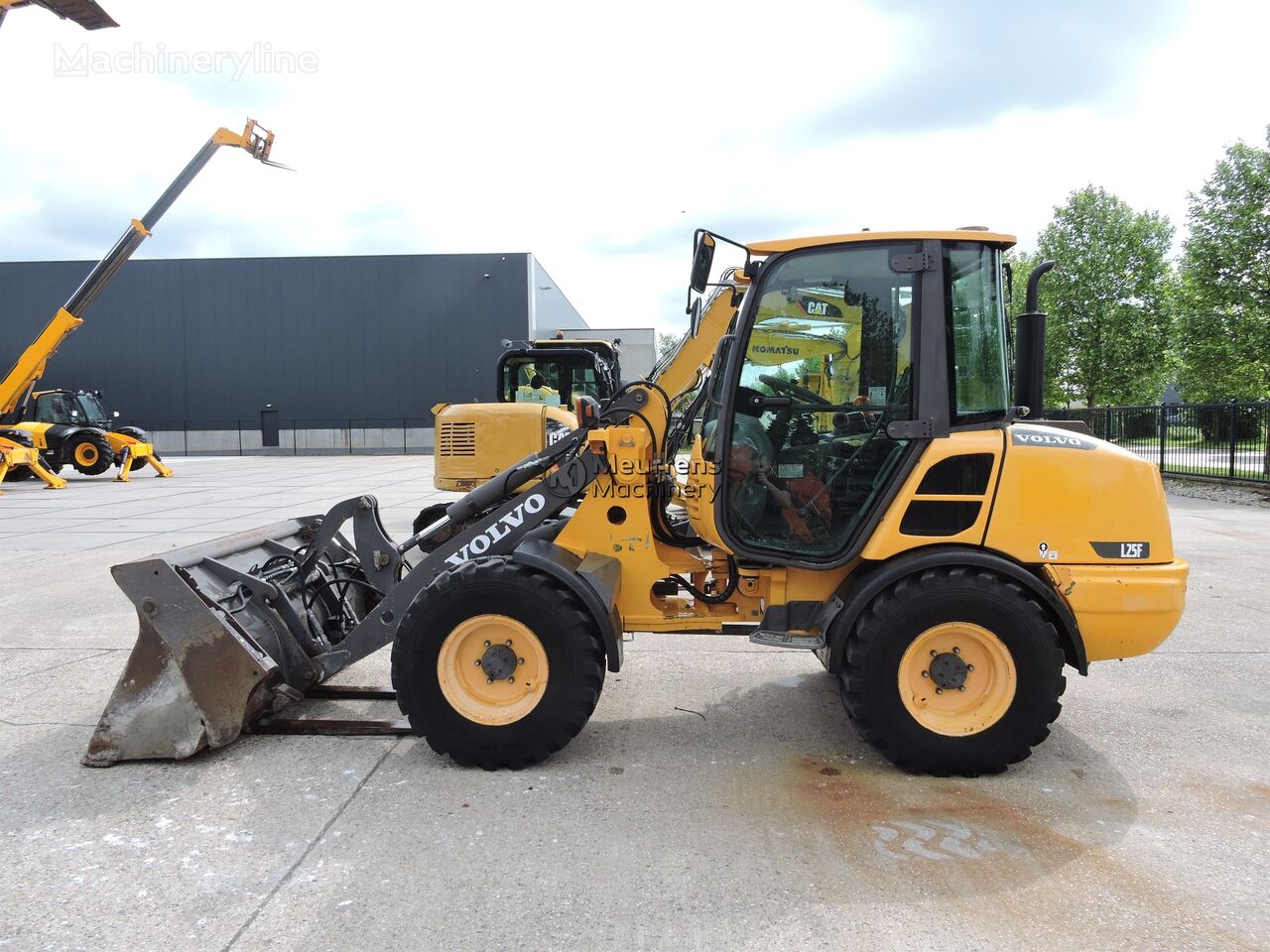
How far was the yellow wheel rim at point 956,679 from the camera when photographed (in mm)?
3592

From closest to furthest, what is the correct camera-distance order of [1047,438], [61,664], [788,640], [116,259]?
[1047,438] → [788,640] → [61,664] → [116,259]

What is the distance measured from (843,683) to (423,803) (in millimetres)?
1895

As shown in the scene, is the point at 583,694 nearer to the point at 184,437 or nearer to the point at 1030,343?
the point at 1030,343

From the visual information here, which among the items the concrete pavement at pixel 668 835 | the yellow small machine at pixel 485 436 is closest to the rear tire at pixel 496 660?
the concrete pavement at pixel 668 835

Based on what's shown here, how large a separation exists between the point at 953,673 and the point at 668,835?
1.47 meters

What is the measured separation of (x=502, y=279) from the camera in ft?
113

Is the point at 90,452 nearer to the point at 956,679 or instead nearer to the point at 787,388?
the point at 787,388

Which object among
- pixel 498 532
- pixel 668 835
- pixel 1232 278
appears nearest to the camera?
pixel 668 835

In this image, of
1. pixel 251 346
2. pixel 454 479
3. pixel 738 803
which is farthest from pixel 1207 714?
pixel 251 346

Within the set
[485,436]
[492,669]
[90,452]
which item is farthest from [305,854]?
[90,452]

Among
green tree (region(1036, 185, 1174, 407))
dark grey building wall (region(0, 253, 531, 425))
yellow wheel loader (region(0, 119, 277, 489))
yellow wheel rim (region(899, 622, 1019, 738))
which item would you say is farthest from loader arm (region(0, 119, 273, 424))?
green tree (region(1036, 185, 1174, 407))

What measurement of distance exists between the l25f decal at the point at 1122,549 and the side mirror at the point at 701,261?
6.94 feet

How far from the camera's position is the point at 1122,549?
360 cm

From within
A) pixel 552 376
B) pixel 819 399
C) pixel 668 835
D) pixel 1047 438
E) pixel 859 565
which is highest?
pixel 552 376
